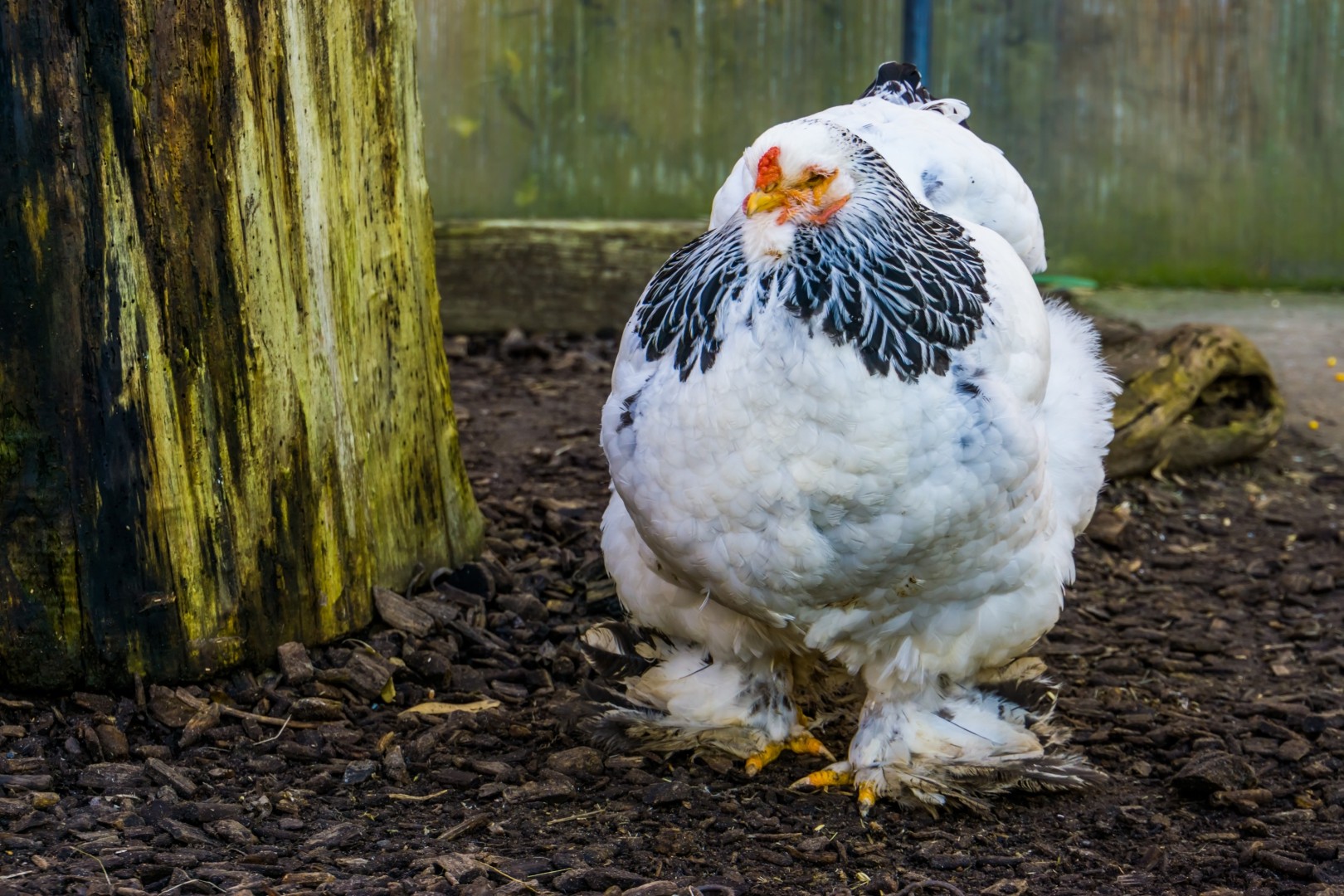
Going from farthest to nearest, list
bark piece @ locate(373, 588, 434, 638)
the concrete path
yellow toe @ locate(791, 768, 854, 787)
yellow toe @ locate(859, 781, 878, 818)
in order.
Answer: the concrete path → bark piece @ locate(373, 588, 434, 638) → yellow toe @ locate(791, 768, 854, 787) → yellow toe @ locate(859, 781, 878, 818)

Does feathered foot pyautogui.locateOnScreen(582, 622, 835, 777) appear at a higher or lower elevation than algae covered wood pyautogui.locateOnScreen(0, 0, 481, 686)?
lower

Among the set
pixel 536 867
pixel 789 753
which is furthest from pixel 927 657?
pixel 536 867

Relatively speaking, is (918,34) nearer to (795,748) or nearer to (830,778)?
(795,748)

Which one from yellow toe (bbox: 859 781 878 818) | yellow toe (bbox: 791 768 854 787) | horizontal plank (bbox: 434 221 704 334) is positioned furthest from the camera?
horizontal plank (bbox: 434 221 704 334)

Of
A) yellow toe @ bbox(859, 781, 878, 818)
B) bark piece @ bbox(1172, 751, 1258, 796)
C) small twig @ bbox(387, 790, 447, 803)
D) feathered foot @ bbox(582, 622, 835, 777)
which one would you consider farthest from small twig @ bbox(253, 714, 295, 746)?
bark piece @ bbox(1172, 751, 1258, 796)

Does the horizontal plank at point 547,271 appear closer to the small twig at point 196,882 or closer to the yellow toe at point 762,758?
the yellow toe at point 762,758

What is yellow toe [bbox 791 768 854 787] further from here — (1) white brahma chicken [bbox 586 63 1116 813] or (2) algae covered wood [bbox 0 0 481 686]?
(2) algae covered wood [bbox 0 0 481 686]

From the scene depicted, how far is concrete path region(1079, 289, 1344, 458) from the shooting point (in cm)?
606

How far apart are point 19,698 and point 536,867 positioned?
1346mm

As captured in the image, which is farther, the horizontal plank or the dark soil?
the horizontal plank

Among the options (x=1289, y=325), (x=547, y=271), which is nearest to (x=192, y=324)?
(x=547, y=271)

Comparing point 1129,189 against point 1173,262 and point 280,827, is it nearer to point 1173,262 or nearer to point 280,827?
point 1173,262

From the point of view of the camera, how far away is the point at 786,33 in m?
7.04

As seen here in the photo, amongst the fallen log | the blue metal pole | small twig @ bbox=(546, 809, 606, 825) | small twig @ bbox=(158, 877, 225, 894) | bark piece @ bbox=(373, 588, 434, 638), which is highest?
the blue metal pole
